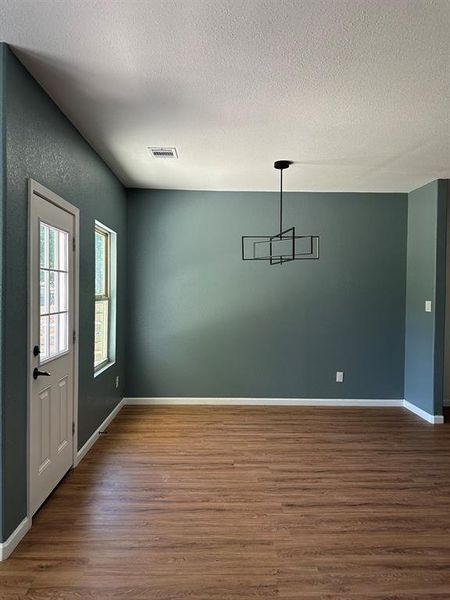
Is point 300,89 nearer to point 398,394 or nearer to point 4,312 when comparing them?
point 4,312

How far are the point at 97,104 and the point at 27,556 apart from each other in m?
2.77

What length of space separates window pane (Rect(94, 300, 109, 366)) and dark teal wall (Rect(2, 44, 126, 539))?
79 centimetres

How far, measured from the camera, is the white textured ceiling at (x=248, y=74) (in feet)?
6.03

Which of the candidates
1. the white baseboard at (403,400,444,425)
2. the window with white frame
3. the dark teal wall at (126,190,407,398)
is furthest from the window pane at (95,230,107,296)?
the white baseboard at (403,400,444,425)

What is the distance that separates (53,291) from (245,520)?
1.99 meters

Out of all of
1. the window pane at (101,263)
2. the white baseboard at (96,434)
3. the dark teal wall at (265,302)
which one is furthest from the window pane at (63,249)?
the dark teal wall at (265,302)

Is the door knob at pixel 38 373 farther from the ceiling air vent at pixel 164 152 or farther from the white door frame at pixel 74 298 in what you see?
the ceiling air vent at pixel 164 152

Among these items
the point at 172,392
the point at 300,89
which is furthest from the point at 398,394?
the point at 300,89

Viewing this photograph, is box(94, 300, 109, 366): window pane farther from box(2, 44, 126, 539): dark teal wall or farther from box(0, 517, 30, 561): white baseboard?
box(0, 517, 30, 561): white baseboard

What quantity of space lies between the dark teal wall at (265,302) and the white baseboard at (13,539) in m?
2.78

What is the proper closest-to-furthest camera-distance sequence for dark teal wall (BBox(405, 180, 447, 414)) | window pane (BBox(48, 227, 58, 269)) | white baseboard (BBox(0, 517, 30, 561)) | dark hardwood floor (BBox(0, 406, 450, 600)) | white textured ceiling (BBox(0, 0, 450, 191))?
white textured ceiling (BBox(0, 0, 450, 191)) < dark hardwood floor (BBox(0, 406, 450, 600)) < white baseboard (BBox(0, 517, 30, 561)) < window pane (BBox(48, 227, 58, 269)) < dark teal wall (BBox(405, 180, 447, 414))

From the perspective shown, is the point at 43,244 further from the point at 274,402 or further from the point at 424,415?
the point at 424,415

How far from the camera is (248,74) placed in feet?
7.59

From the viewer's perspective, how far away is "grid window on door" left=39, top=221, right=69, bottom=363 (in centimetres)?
266
